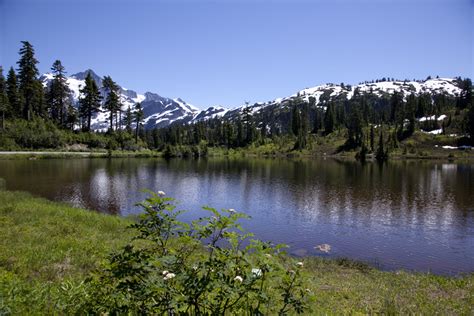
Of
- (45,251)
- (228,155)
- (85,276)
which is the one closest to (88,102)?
(228,155)

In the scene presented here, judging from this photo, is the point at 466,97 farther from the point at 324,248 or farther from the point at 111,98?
the point at 324,248

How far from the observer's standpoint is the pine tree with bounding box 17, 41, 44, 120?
97438mm

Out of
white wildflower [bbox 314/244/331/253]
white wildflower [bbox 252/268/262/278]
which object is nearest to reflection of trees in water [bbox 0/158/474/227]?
white wildflower [bbox 314/244/331/253]

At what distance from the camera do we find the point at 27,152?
280 feet

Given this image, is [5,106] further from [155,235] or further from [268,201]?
[155,235]

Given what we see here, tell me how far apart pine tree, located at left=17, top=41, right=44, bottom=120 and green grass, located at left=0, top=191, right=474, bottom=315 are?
312 ft

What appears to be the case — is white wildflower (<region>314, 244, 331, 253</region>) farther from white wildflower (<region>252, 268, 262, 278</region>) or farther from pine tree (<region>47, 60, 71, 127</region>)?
pine tree (<region>47, 60, 71, 127</region>)

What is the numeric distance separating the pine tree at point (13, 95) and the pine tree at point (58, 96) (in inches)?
467

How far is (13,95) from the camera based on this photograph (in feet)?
320

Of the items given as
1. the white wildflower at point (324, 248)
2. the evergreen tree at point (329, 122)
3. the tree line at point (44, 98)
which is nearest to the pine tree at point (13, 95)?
the tree line at point (44, 98)

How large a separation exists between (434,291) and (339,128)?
190 meters

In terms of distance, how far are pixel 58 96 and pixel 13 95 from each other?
15271 mm

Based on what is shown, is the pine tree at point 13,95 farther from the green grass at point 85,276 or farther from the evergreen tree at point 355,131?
the evergreen tree at point 355,131

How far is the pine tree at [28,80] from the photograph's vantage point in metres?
97.4
